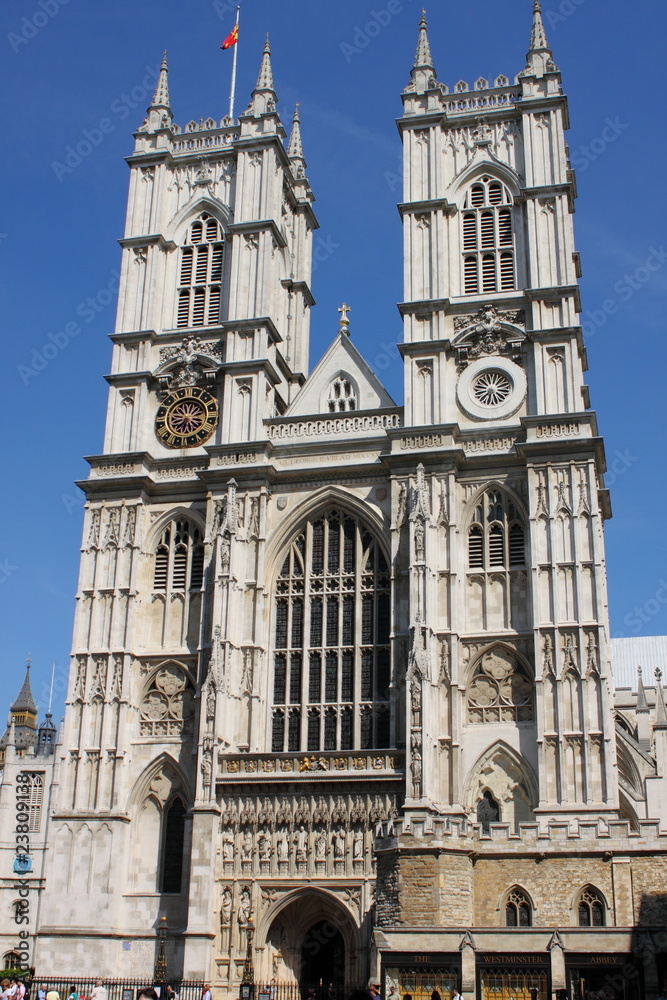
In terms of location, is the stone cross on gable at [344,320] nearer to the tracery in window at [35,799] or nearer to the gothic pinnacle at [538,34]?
the gothic pinnacle at [538,34]

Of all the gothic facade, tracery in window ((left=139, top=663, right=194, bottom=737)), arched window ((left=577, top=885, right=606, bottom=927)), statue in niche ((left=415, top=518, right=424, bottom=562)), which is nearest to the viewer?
arched window ((left=577, top=885, right=606, bottom=927))

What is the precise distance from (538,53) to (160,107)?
1337cm

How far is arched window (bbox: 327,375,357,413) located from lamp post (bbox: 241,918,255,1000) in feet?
50.9

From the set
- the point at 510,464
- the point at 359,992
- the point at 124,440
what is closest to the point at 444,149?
the point at 510,464

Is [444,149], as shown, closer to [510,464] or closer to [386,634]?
[510,464]

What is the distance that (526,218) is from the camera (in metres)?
37.7

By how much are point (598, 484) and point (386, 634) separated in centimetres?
813

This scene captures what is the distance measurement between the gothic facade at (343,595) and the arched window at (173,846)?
0.09 metres

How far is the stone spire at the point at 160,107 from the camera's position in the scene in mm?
42562

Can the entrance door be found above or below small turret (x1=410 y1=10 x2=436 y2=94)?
below

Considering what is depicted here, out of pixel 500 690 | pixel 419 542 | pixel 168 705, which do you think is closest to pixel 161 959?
pixel 168 705

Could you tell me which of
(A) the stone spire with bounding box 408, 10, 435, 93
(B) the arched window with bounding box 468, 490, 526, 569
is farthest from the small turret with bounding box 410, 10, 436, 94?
(B) the arched window with bounding box 468, 490, 526, 569

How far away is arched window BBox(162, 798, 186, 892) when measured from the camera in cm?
3247

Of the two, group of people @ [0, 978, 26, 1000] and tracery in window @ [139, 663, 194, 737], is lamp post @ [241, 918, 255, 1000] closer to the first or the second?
tracery in window @ [139, 663, 194, 737]
